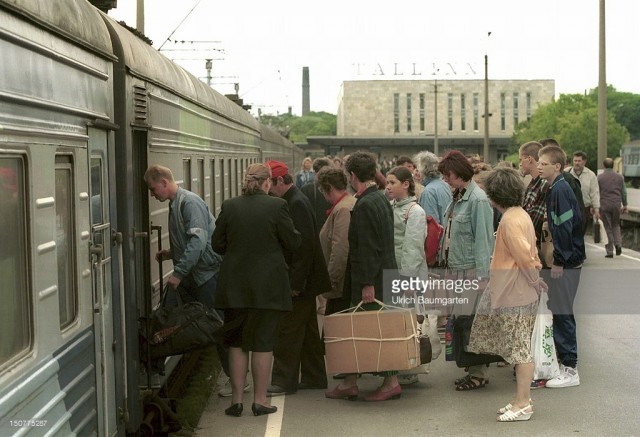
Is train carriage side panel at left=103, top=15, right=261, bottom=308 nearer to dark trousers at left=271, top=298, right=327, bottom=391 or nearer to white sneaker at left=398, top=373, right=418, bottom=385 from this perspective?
dark trousers at left=271, top=298, right=327, bottom=391

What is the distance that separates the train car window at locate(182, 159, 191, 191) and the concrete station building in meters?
134

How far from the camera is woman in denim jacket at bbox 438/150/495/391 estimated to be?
9773 millimetres

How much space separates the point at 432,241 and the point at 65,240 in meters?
6.02

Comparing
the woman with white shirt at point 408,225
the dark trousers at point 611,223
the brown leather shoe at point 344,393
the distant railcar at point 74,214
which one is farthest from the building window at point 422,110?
the distant railcar at point 74,214

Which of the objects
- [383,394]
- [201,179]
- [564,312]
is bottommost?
[383,394]

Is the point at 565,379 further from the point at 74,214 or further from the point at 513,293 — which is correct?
the point at 74,214

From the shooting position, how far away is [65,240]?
18.7ft

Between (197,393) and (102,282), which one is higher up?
(102,282)

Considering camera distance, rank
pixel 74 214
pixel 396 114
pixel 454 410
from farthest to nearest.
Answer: pixel 396 114 < pixel 454 410 < pixel 74 214

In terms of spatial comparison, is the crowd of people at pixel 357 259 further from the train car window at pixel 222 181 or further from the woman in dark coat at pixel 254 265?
the train car window at pixel 222 181

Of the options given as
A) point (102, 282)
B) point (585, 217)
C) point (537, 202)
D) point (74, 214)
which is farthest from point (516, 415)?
point (585, 217)

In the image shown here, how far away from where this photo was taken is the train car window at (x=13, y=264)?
14.8ft

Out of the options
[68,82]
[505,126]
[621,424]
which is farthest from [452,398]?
[505,126]

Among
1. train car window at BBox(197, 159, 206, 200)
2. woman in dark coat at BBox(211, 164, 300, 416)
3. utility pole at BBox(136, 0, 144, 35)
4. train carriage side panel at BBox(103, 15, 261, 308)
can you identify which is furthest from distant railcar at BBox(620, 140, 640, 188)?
woman in dark coat at BBox(211, 164, 300, 416)
